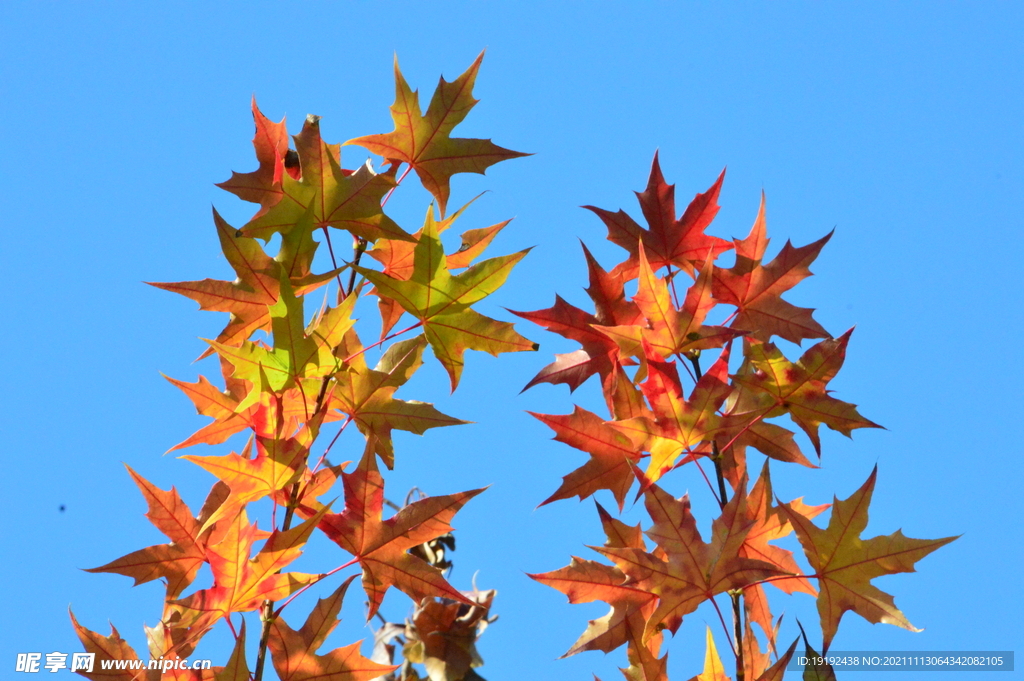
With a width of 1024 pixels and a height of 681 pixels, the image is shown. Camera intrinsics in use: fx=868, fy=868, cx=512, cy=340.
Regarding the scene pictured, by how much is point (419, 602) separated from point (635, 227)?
38.1 inches

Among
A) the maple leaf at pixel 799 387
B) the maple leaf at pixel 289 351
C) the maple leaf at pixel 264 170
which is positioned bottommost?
the maple leaf at pixel 289 351

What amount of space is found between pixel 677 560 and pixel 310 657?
0.63 meters

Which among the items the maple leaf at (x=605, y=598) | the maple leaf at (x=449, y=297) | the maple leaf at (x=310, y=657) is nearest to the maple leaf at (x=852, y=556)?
the maple leaf at (x=605, y=598)

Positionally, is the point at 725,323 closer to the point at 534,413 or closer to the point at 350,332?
the point at 534,413

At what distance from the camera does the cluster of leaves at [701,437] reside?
150cm

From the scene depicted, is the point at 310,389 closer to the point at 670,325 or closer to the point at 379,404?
the point at 379,404

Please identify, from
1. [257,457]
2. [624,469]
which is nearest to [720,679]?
[624,469]

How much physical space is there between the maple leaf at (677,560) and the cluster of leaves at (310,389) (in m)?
0.30

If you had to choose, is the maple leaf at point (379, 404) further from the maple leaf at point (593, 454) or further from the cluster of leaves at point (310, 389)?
the maple leaf at point (593, 454)

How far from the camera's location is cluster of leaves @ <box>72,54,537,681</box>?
1.37m

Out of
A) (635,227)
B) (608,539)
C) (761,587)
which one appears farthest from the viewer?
(635,227)

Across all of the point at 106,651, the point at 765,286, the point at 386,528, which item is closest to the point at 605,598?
Result: the point at 386,528

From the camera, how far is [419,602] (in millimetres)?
1582

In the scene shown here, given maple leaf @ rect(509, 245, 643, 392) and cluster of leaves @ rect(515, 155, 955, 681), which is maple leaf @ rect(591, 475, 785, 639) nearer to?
cluster of leaves @ rect(515, 155, 955, 681)
